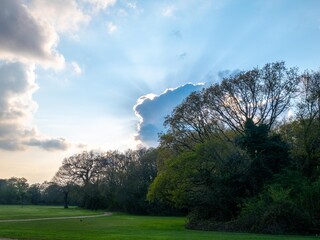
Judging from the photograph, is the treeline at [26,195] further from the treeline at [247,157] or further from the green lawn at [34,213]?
the treeline at [247,157]

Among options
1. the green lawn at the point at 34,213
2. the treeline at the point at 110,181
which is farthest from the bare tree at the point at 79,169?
the green lawn at the point at 34,213

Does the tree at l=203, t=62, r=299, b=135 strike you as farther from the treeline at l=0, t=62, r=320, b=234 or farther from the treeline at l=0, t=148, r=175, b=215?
the treeline at l=0, t=148, r=175, b=215

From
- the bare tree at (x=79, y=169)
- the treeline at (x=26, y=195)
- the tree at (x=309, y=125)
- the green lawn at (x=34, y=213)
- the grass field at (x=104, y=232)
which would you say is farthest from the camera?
the treeline at (x=26, y=195)

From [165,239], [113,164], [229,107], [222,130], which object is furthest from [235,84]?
[113,164]

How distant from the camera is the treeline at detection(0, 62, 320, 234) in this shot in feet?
110

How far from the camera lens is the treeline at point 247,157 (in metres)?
33.7

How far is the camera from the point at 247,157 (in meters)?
39.6

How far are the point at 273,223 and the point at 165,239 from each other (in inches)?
496

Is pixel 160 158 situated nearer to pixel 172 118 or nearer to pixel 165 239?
pixel 172 118

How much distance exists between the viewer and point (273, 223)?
32.0 metres

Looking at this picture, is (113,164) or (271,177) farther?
(113,164)

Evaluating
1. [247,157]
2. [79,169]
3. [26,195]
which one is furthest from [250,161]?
[26,195]

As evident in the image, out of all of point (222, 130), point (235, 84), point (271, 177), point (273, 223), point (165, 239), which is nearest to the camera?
point (165, 239)

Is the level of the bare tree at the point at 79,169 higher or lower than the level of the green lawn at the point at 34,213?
higher
